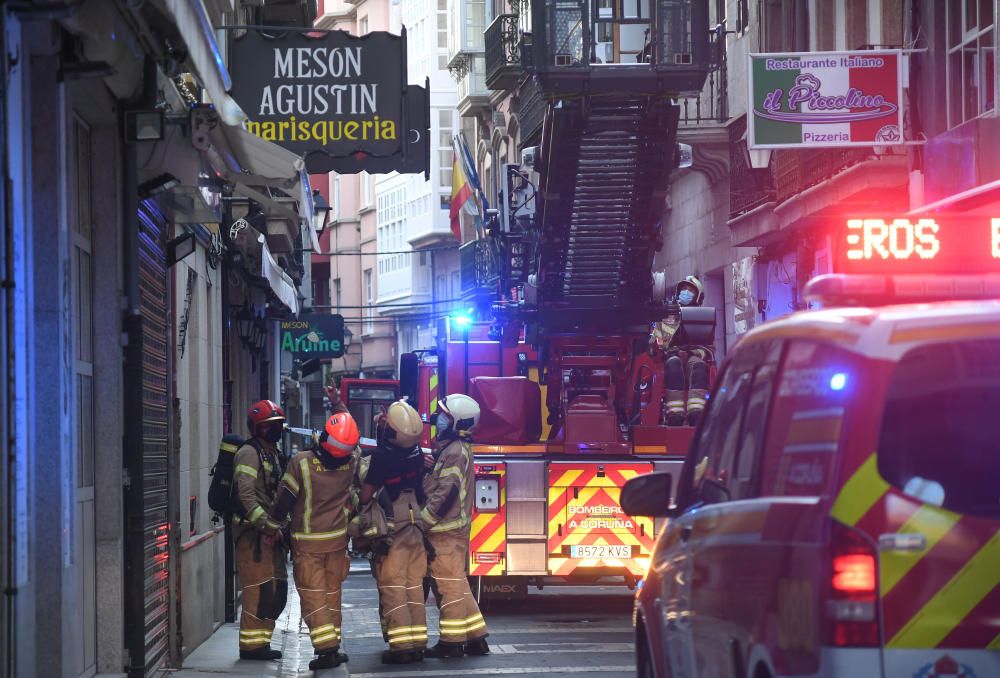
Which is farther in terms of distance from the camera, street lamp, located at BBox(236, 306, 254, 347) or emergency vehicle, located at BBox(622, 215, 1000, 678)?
street lamp, located at BBox(236, 306, 254, 347)

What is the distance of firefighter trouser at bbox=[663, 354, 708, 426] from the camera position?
1714 cm

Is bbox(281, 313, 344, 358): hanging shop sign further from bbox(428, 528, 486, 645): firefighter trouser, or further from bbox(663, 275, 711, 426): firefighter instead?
bbox(428, 528, 486, 645): firefighter trouser

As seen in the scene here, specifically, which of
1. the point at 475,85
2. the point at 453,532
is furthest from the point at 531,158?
the point at 475,85

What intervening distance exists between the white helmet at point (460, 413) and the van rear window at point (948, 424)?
8.72 metres

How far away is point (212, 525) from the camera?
15.8 m

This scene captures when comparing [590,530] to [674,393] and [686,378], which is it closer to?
[674,393]

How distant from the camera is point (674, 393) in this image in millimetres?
17297

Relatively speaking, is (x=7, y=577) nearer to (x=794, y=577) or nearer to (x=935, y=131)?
(x=794, y=577)

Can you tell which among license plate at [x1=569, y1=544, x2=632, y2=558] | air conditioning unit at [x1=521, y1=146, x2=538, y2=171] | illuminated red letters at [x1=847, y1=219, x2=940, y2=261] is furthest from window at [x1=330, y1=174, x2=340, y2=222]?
illuminated red letters at [x1=847, y1=219, x2=940, y2=261]

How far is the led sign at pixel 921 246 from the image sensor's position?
6.19 m

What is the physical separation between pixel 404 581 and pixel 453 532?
1.76 feet

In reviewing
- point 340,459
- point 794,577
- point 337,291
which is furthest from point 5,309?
point 337,291

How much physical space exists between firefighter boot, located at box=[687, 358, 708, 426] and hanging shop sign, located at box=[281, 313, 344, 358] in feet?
51.8

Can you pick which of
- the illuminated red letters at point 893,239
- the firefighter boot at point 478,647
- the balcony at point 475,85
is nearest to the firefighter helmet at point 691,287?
the firefighter boot at point 478,647
